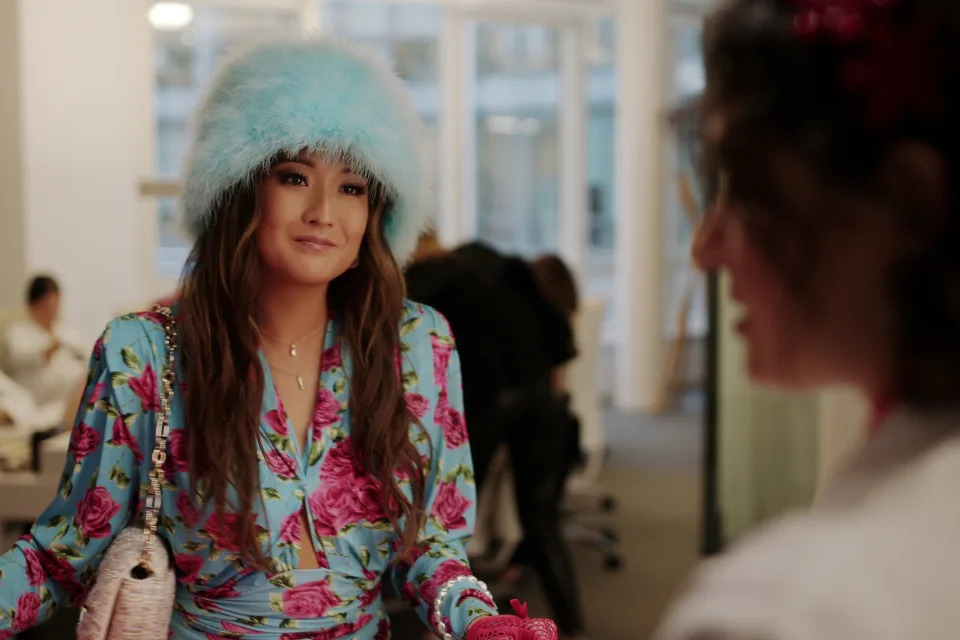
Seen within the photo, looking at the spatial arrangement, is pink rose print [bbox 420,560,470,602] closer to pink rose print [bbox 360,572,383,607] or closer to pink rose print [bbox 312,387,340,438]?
pink rose print [bbox 360,572,383,607]

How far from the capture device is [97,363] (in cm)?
143

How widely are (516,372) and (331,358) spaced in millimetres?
1892

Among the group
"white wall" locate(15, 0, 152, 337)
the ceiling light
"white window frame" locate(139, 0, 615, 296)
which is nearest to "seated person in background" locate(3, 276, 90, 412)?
"white wall" locate(15, 0, 152, 337)

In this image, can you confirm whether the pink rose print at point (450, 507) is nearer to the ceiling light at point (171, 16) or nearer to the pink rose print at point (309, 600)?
the pink rose print at point (309, 600)

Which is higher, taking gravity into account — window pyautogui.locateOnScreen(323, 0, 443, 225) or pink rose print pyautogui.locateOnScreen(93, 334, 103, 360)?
window pyautogui.locateOnScreen(323, 0, 443, 225)

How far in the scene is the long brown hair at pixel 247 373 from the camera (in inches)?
55.8

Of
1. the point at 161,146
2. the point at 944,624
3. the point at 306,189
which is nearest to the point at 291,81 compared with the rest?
the point at 306,189

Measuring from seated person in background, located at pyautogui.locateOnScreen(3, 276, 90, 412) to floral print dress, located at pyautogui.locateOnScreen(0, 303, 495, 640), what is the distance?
8.03ft

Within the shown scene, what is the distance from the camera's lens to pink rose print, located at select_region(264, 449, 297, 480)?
1458 millimetres

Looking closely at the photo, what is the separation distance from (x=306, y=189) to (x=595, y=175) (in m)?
8.12

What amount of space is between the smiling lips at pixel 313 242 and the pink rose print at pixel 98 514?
408mm

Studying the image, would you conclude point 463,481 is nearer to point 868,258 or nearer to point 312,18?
point 868,258

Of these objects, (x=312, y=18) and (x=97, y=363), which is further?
(x=312, y=18)

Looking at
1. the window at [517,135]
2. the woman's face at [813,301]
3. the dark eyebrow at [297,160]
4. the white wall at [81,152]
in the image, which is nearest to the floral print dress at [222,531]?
the dark eyebrow at [297,160]
